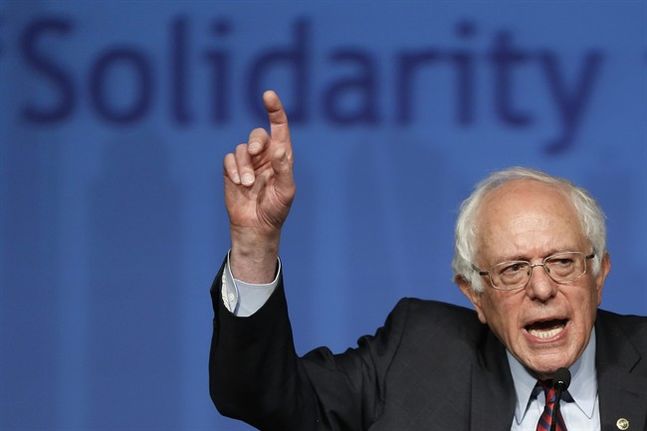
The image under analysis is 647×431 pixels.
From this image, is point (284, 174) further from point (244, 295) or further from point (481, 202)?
point (481, 202)

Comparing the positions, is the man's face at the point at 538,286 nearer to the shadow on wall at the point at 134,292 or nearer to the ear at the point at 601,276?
the ear at the point at 601,276

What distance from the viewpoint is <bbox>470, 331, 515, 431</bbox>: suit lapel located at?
231 cm

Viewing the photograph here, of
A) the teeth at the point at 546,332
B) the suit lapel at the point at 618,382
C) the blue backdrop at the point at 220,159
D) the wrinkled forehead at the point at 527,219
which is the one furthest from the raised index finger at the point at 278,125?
the blue backdrop at the point at 220,159

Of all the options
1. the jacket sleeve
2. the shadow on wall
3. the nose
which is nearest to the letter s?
the shadow on wall

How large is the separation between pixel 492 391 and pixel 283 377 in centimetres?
40

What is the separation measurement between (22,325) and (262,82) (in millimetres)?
810

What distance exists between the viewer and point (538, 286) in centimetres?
221

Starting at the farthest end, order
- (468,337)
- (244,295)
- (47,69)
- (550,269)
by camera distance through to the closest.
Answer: (47,69) < (468,337) < (550,269) < (244,295)

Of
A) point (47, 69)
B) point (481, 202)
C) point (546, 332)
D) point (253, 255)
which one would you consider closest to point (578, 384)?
point (546, 332)

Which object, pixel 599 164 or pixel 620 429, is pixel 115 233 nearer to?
pixel 599 164

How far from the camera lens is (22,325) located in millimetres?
3105

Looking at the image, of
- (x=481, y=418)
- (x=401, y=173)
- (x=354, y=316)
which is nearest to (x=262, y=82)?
(x=401, y=173)

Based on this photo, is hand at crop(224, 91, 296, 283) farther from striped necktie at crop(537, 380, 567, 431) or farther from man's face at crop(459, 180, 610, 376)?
striped necktie at crop(537, 380, 567, 431)

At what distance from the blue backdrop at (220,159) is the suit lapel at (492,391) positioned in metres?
0.70
